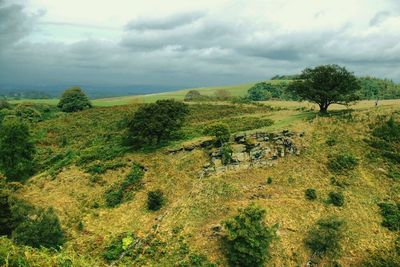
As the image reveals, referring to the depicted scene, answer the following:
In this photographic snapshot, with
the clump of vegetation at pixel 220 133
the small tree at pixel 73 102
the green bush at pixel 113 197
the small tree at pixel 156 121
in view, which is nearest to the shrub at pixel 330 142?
the clump of vegetation at pixel 220 133

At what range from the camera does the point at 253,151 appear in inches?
1622

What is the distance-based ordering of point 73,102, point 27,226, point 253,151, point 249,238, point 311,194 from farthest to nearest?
1. point 73,102
2. point 253,151
3. point 311,194
4. point 27,226
5. point 249,238

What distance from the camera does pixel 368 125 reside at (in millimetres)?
47156

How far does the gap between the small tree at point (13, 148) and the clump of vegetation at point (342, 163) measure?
43.7 meters

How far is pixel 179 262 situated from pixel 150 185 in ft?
41.9

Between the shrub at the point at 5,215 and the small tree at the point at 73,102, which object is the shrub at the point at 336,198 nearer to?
the shrub at the point at 5,215

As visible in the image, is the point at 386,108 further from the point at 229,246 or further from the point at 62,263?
the point at 62,263

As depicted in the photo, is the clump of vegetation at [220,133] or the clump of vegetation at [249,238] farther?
the clump of vegetation at [220,133]

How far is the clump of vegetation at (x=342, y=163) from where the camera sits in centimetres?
3977

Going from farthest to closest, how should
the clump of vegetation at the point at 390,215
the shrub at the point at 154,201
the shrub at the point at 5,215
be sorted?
the shrub at the point at 154,201
the clump of vegetation at the point at 390,215
the shrub at the point at 5,215

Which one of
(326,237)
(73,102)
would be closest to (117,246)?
(326,237)

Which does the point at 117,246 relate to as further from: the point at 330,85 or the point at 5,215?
the point at 330,85

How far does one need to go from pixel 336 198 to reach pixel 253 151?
11.2 m

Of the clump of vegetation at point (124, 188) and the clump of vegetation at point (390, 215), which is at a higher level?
the clump of vegetation at point (124, 188)
